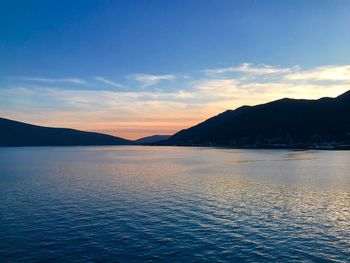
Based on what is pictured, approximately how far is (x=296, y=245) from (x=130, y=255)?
2072 centimetres

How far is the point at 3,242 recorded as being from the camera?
1543 inches

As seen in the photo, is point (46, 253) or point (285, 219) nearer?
point (46, 253)

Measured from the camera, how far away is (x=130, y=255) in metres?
35.2

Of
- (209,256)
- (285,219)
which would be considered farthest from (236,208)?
(209,256)

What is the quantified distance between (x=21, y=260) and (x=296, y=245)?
A: 32.7 m

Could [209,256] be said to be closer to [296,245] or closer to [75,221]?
[296,245]

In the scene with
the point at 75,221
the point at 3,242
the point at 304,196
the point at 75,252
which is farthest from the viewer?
the point at 304,196

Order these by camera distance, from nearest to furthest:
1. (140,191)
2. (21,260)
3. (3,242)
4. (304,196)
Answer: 1. (21,260)
2. (3,242)
3. (304,196)
4. (140,191)

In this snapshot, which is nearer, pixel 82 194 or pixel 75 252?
pixel 75 252

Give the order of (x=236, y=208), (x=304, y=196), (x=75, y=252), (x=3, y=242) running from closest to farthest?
1. (x=75, y=252)
2. (x=3, y=242)
3. (x=236, y=208)
4. (x=304, y=196)

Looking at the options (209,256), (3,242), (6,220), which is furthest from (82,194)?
(209,256)

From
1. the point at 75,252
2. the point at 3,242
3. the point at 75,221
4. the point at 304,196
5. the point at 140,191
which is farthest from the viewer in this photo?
the point at 140,191

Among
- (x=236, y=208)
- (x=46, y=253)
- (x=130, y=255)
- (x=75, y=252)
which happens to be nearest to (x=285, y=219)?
(x=236, y=208)

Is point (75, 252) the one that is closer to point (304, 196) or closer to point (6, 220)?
point (6, 220)
